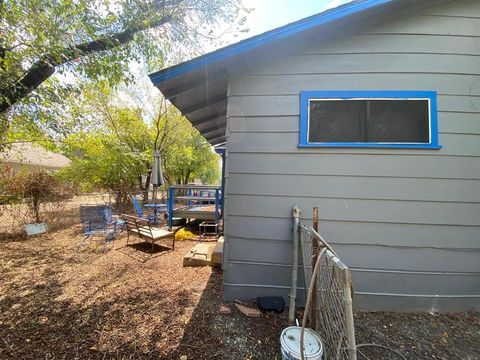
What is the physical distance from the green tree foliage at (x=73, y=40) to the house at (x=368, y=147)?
72.7 inches

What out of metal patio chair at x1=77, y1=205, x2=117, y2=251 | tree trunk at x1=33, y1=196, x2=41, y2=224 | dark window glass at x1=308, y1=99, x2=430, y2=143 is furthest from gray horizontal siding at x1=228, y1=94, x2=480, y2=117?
tree trunk at x1=33, y1=196, x2=41, y2=224

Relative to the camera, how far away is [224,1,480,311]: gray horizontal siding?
8.96 feet

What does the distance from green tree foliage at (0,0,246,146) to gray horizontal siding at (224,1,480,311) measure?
8.55ft

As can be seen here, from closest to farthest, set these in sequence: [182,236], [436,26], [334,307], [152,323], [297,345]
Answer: [334,307], [297,345], [152,323], [436,26], [182,236]

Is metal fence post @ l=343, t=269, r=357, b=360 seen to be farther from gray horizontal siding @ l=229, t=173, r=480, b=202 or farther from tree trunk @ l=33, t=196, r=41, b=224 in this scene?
tree trunk @ l=33, t=196, r=41, b=224

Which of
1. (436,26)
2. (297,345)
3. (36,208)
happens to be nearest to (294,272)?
(297,345)

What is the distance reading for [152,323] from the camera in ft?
8.35

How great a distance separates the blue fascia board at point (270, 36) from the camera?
2.53 meters

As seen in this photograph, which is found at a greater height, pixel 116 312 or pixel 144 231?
pixel 144 231

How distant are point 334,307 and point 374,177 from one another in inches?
73.9

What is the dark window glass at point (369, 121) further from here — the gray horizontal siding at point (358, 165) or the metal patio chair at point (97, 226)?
the metal patio chair at point (97, 226)

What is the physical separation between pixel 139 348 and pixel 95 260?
3.01 m

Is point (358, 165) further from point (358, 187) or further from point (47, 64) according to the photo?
point (47, 64)

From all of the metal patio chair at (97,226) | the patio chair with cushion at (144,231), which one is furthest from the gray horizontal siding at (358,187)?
the metal patio chair at (97,226)
